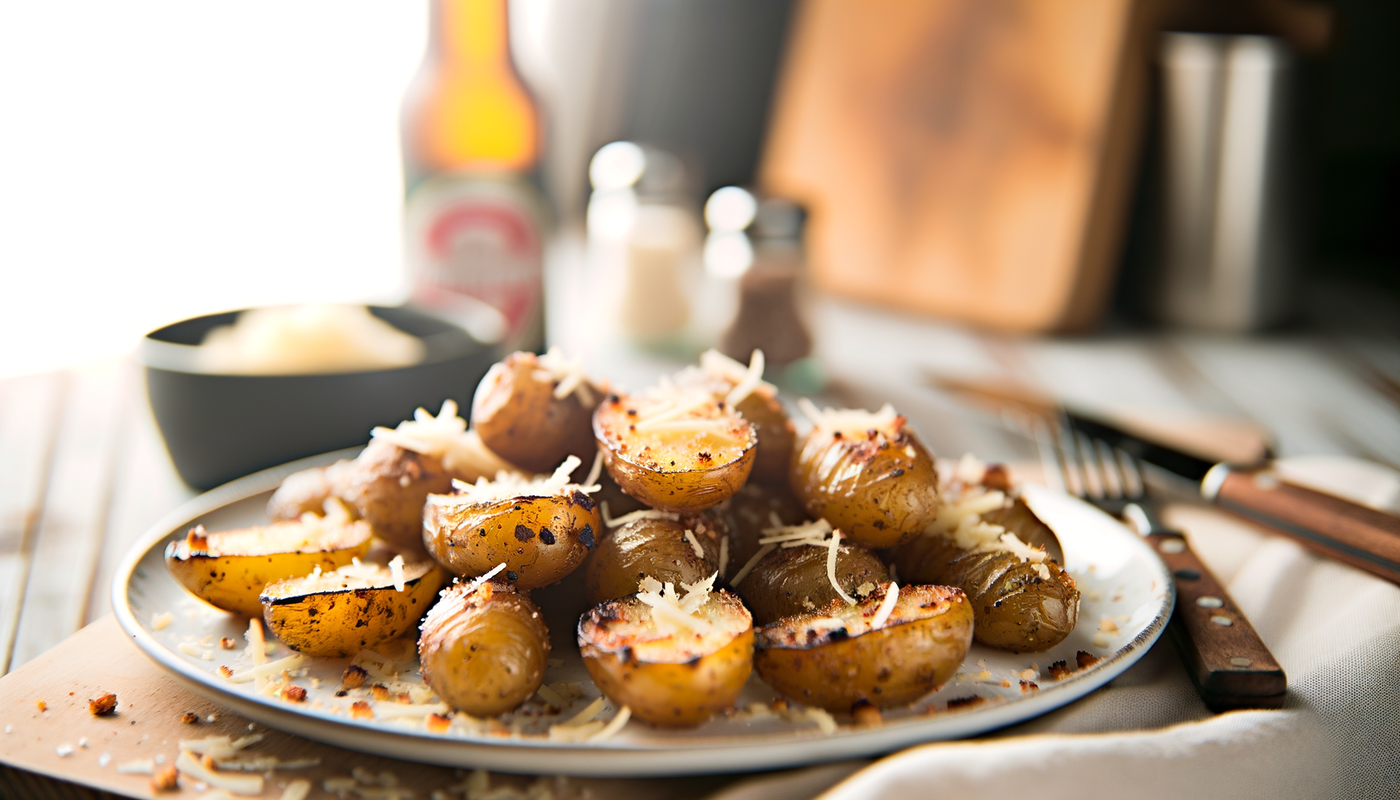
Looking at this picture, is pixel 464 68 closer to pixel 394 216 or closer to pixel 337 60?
pixel 337 60

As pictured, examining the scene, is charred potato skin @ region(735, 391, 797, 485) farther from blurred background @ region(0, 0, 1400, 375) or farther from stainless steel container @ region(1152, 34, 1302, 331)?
stainless steel container @ region(1152, 34, 1302, 331)

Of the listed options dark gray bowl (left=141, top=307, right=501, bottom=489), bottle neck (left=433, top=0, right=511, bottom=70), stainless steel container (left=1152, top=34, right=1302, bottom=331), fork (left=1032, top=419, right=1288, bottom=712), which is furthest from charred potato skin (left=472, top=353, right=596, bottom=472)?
stainless steel container (left=1152, top=34, right=1302, bottom=331)

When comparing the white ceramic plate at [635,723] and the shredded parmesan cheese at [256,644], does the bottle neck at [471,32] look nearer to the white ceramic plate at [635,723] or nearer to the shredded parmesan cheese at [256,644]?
the white ceramic plate at [635,723]

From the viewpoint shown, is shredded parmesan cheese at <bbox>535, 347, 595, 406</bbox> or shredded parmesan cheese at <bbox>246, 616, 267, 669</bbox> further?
shredded parmesan cheese at <bbox>535, 347, 595, 406</bbox>

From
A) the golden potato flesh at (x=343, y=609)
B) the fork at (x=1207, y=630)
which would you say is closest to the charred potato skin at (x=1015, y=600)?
the fork at (x=1207, y=630)

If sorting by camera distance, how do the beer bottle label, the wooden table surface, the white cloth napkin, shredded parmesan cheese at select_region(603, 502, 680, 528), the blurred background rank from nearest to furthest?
1. the white cloth napkin
2. shredded parmesan cheese at select_region(603, 502, 680, 528)
3. the wooden table surface
4. the beer bottle label
5. the blurred background
